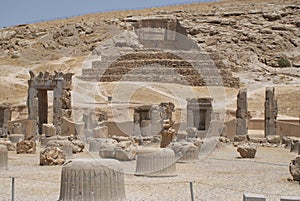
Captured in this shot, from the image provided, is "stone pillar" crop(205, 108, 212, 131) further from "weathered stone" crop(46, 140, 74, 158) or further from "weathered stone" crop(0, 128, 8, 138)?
"weathered stone" crop(46, 140, 74, 158)

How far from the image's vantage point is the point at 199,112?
31484 mm

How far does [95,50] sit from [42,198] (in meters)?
58.2

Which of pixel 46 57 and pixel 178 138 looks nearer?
pixel 178 138

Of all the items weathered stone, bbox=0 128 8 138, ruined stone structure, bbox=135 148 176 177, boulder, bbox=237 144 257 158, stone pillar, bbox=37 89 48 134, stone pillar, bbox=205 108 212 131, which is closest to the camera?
ruined stone structure, bbox=135 148 176 177

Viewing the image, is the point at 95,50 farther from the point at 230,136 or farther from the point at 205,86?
the point at 230,136

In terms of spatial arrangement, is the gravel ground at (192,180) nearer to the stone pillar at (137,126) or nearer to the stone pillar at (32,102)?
the stone pillar at (137,126)

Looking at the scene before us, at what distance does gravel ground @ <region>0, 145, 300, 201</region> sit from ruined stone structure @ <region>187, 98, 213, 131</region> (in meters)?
12.5

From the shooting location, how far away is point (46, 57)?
69.7 m

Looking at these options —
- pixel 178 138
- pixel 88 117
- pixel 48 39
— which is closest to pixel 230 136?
pixel 88 117

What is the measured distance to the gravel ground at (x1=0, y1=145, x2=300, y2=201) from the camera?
1095 centimetres

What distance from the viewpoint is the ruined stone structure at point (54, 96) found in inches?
1110

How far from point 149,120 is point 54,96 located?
→ 497 centimetres

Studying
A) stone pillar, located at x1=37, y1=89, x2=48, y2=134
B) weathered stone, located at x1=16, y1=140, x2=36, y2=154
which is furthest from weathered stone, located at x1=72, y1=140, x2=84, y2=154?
stone pillar, located at x1=37, y1=89, x2=48, y2=134

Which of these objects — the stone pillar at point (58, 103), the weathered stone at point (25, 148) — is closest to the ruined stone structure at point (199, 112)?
the stone pillar at point (58, 103)
